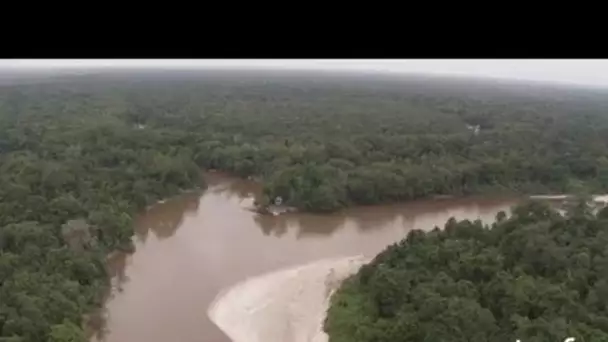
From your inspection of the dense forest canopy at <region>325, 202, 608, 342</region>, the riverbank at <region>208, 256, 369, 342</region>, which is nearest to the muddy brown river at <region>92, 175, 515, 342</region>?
the riverbank at <region>208, 256, 369, 342</region>

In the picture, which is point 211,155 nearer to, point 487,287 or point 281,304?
point 281,304

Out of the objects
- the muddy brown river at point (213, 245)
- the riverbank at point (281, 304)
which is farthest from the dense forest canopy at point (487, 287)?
the muddy brown river at point (213, 245)

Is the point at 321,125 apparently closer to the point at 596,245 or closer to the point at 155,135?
the point at 155,135

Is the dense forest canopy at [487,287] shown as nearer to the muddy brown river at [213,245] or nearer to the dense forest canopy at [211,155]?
the muddy brown river at [213,245]

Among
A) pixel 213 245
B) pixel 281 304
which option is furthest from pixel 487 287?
pixel 213 245

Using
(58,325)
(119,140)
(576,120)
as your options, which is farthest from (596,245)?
(576,120)

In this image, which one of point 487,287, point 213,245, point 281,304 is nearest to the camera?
point 487,287

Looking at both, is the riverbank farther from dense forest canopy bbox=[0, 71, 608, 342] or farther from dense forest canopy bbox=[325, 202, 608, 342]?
dense forest canopy bbox=[0, 71, 608, 342]
